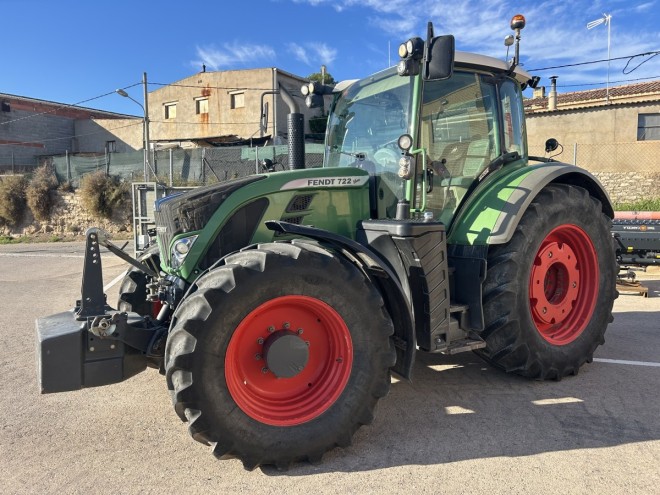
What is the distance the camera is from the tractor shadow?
Result: 301cm

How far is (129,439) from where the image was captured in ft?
10.5

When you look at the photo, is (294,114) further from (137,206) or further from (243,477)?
(137,206)

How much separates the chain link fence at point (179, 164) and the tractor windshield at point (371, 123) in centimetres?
1366

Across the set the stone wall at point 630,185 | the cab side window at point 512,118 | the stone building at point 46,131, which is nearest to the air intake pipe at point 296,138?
the cab side window at point 512,118

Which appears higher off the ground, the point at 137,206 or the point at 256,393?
the point at 137,206

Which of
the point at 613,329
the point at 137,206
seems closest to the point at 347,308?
the point at 613,329

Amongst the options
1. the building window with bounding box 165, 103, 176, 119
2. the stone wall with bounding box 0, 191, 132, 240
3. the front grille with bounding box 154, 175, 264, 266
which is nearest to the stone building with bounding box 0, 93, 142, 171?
the building window with bounding box 165, 103, 176, 119

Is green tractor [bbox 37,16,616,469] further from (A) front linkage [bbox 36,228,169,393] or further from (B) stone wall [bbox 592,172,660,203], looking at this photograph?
(B) stone wall [bbox 592,172,660,203]

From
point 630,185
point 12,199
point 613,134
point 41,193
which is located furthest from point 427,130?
point 12,199

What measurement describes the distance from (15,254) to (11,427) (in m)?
14.4

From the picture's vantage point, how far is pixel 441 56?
10.4ft

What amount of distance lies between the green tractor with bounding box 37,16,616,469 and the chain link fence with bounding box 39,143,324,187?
46.4 ft

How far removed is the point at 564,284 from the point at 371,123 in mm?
2216

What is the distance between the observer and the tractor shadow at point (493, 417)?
3006mm
